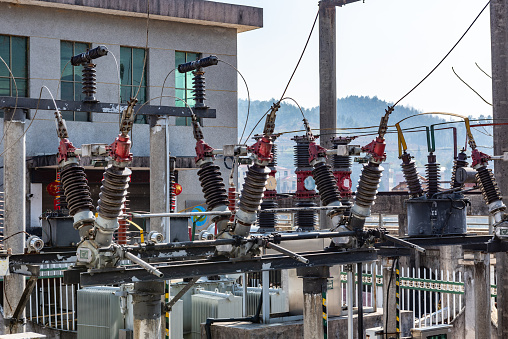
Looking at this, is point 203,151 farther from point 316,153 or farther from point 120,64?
point 120,64

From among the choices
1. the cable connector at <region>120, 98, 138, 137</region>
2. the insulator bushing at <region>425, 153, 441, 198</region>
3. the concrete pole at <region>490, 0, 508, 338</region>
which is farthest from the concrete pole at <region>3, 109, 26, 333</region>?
the concrete pole at <region>490, 0, 508, 338</region>

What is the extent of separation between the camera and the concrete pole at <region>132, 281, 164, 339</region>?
9.28m

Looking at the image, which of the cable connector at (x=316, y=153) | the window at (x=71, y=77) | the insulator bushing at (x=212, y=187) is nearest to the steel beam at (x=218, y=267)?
the insulator bushing at (x=212, y=187)

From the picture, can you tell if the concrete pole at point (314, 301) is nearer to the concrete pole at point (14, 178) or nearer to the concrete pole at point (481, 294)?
the concrete pole at point (481, 294)

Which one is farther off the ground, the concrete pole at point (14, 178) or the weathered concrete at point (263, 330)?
the concrete pole at point (14, 178)

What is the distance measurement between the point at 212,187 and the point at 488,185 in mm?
4996

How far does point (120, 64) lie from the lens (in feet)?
83.0

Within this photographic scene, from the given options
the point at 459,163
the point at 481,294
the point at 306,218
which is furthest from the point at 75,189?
the point at 459,163

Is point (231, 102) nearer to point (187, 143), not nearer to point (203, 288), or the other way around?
point (187, 143)

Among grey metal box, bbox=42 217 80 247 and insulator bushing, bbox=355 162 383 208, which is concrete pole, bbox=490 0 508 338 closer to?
insulator bushing, bbox=355 162 383 208

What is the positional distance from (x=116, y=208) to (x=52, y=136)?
16.3 metres

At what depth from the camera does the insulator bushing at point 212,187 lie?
34.1ft

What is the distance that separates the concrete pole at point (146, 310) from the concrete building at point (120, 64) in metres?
13.5

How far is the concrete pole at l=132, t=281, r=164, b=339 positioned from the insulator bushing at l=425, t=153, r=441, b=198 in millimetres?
5744
